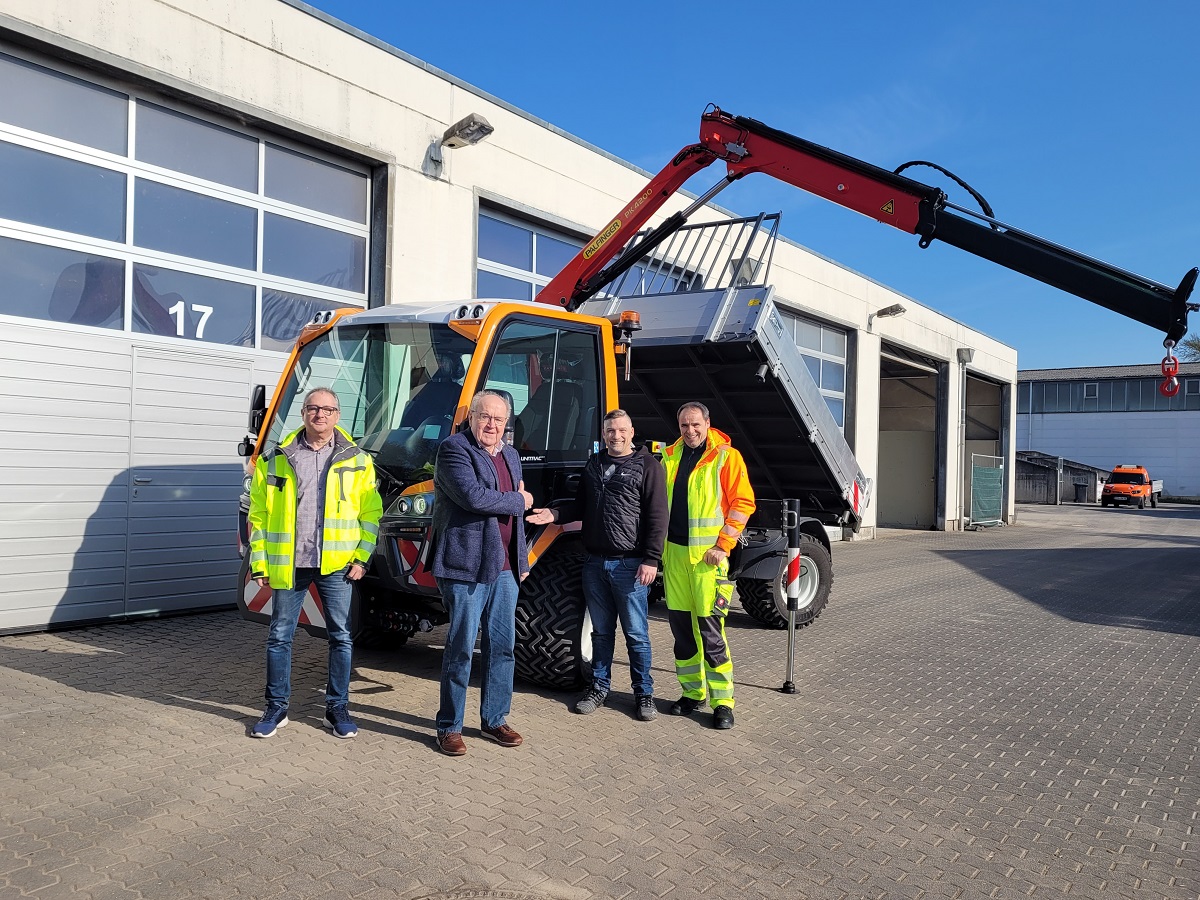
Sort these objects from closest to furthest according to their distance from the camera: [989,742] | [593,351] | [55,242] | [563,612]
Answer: [989,742] → [563,612] → [593,351] → [55,242]

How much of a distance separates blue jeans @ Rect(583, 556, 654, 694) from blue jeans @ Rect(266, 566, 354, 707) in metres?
1.38

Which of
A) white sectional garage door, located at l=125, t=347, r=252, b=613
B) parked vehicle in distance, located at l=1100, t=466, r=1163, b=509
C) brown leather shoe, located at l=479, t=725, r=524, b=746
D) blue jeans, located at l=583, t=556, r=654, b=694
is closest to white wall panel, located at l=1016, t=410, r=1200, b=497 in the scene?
parked vehicle in distance, located at l=1100, t=466, r=1163, b=509

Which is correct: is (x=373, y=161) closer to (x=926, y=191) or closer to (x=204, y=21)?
(x=204, y=21)

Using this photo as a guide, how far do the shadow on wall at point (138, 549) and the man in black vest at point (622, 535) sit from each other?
4423mm

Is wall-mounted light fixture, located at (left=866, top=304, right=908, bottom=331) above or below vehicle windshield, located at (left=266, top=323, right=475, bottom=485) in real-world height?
above

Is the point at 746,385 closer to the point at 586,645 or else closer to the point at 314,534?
the point at 586,645

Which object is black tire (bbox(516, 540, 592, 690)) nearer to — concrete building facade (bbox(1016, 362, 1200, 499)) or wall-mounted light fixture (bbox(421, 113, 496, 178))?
wall-mounted light fixture (bbox(421, 113, 496, 178))

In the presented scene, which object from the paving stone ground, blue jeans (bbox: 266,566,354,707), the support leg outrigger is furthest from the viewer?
the support leg outrigger

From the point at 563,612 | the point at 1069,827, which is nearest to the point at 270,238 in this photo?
the point at 563,612

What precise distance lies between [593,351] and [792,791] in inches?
116

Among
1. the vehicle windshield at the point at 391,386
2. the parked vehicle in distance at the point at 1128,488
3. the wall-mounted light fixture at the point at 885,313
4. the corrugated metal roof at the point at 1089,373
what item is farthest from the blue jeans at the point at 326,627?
the corrugated metal roof at the point at 1089,373

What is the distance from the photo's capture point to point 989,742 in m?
5.07

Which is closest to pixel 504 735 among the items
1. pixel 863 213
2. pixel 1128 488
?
pixel 863 213

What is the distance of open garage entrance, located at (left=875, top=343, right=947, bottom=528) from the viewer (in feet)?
78.4
